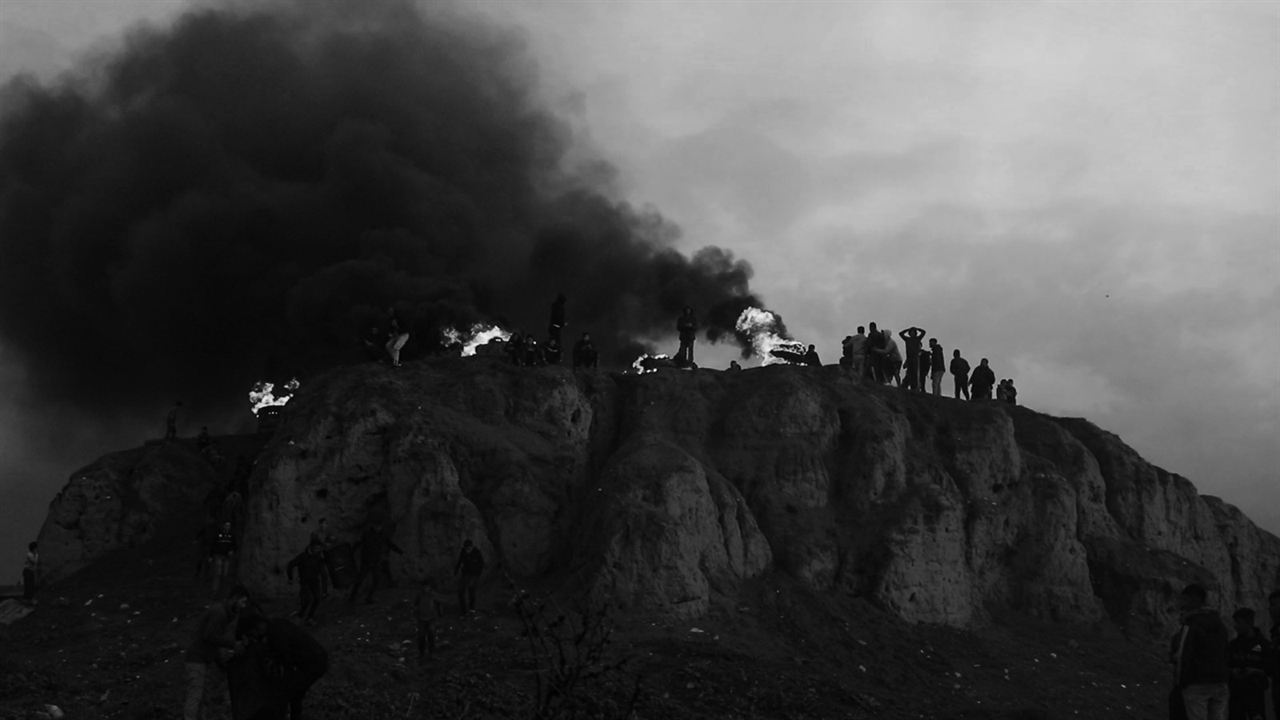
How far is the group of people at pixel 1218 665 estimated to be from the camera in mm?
13375

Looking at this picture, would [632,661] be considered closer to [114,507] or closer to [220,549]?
[220,549]

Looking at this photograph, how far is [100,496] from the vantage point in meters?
33.4

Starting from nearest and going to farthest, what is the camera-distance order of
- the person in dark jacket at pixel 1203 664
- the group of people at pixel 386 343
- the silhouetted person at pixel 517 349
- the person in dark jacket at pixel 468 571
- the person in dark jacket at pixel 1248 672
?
the person in dark jacket at pixel 1203 664 → the person in dark jacket at pixel 1248 672 → the person in dark jacket at pixel 468 571 → the silhouetted person at pixel 517 349 → the group of people at pixel 386 343

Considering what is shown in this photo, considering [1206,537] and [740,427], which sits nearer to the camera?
[740,427]

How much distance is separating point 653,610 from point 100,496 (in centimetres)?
1616

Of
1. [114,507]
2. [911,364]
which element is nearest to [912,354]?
[911,364]

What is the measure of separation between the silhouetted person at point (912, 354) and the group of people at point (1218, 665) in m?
26.2

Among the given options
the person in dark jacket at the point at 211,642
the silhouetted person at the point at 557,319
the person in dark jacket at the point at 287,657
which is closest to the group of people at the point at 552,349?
the silhouetted person at the point at 557,319

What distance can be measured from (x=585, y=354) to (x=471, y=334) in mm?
8772

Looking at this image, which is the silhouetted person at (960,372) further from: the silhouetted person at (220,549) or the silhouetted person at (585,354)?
the silhouetted person at (220,549)

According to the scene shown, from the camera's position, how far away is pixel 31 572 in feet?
105

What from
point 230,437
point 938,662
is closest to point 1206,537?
point 938,662

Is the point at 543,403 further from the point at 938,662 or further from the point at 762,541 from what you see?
the point at 938,662

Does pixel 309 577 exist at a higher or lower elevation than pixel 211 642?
higher
